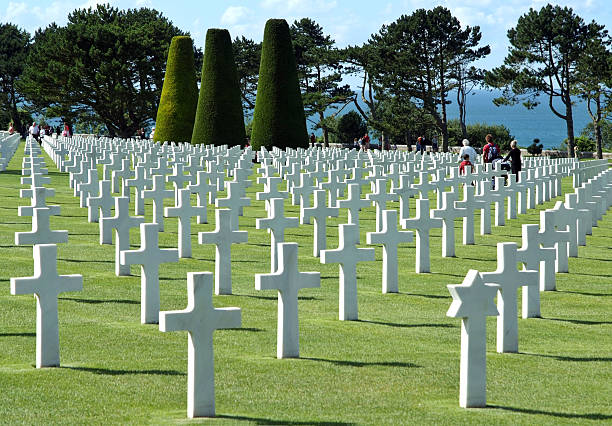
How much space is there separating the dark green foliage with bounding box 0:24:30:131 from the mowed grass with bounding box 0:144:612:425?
7502 centimetres

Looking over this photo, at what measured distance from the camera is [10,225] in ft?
46.7

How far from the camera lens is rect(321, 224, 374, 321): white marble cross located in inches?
293

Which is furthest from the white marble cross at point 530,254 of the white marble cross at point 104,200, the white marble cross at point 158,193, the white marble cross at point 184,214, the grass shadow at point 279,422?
the white marble cross at point 104,200

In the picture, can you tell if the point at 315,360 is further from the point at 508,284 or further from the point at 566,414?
the point at 566,414

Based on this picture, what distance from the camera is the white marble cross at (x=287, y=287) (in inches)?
243

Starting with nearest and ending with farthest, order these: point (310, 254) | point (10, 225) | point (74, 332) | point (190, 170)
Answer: point (74, 332), point (310, 254), point (10, 225), point (190, 170)

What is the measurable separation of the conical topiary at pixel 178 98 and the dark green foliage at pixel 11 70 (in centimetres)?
4351

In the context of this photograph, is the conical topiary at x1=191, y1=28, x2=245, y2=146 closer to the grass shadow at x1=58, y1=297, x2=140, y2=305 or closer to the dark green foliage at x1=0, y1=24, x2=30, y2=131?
the grass shadow at x1=58, y1=297, x2=140, y2=305

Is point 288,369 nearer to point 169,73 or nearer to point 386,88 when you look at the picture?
point 169,73

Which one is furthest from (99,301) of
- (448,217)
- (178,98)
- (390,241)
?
(178,98)

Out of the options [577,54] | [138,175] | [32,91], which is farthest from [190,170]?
[32,91]

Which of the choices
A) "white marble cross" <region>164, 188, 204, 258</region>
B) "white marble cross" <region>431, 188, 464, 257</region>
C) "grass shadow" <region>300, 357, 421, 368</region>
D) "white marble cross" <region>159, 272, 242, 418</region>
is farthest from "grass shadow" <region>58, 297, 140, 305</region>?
"white marble cross" <region>431, 188, 464, 257</region>

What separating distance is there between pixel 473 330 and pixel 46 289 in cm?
262

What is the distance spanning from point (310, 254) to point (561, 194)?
538 inches
